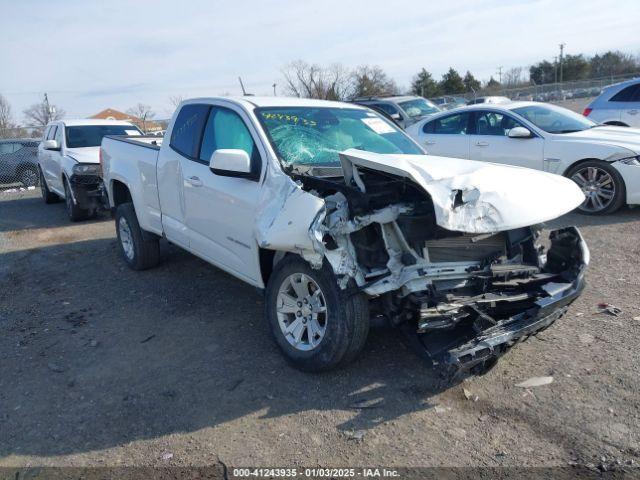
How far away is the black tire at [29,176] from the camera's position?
16797 millimetres

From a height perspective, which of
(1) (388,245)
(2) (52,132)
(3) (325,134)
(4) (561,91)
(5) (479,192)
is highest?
(4) (561,91)

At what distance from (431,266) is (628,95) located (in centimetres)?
1061

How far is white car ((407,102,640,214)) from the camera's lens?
7.64m

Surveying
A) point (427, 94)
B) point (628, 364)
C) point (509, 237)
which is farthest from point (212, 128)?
point (427, 94)

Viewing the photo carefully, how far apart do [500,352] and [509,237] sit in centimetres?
84

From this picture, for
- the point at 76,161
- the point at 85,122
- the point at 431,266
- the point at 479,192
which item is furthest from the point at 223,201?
the point at 85,122

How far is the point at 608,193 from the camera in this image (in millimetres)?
7742

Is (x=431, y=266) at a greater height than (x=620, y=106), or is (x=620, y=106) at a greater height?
(x=620, y=106)

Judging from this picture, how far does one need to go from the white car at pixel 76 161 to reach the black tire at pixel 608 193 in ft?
25.3

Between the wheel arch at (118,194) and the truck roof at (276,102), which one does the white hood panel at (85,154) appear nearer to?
the wheel arch at (118,194)

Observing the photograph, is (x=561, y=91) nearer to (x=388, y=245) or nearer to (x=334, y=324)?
(x=388, y=245)

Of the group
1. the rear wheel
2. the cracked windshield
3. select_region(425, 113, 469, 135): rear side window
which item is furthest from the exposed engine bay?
the rear wheel

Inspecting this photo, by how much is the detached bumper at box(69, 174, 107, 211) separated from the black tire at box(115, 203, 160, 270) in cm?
331

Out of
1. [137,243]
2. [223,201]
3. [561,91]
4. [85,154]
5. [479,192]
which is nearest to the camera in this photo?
[479,192]
